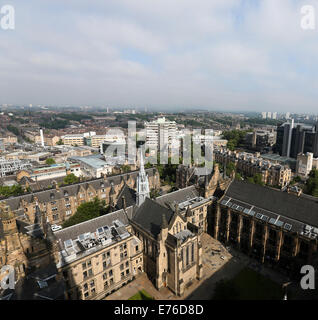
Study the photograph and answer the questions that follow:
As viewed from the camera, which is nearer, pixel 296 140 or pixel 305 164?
pixel 305 164

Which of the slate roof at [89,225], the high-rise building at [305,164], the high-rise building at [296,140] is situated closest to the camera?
the slate roof at [89,225]

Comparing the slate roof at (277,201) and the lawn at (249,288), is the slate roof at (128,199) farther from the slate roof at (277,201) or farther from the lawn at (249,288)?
the lawn at (249,288)

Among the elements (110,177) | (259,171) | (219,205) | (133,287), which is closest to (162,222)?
(133,287)

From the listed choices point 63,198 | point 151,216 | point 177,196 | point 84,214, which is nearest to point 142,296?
point 151,216

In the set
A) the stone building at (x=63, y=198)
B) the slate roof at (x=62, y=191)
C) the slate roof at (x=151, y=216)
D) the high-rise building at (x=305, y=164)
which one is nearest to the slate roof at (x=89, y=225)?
the slate roof at (x=151, y=216)

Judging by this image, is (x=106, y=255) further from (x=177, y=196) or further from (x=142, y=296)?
(x=177, y=196)

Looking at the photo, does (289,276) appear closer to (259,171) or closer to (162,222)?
(162,222)

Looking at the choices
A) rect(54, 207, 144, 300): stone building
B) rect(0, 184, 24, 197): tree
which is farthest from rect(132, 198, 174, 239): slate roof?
rect(0, 184, 24, 197): tree
